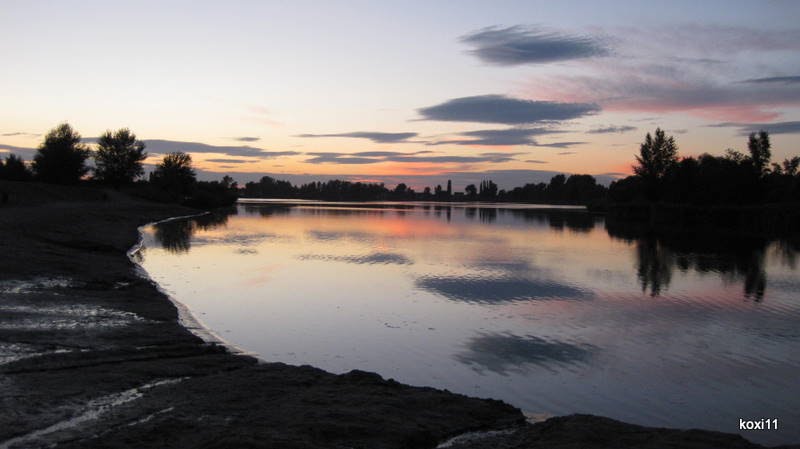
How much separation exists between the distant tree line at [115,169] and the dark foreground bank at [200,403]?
263 ft

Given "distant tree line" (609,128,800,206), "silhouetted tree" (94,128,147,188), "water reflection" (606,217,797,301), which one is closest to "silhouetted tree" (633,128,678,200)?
"distant tree line" (609,128,800,206)

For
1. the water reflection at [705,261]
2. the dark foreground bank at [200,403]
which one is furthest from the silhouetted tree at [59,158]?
the dark foreground bank at [200,403]

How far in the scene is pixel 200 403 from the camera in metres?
8.72

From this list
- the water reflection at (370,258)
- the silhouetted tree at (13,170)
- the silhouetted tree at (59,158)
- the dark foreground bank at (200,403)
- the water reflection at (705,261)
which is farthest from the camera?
the silhouetted tree at (59,158)

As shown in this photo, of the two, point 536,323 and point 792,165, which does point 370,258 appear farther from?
point 792,165

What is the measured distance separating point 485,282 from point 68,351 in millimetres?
18216

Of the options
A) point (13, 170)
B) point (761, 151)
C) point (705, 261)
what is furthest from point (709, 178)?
point (13, 170)

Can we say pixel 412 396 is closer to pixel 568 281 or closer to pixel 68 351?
pixel 68 351

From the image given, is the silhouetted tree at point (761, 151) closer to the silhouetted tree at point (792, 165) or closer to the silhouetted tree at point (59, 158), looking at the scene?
the silhouetted tree at point (792, 165)

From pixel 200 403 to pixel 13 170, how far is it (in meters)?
87.3

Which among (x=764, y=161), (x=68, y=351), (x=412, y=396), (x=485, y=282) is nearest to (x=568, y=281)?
(x=485, y=282)

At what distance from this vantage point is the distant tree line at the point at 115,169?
9012cm

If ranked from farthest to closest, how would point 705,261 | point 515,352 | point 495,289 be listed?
point 705,261 → point 495,289 → point 515,352

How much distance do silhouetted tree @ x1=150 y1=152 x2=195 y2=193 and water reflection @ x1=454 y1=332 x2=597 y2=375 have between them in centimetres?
11475
